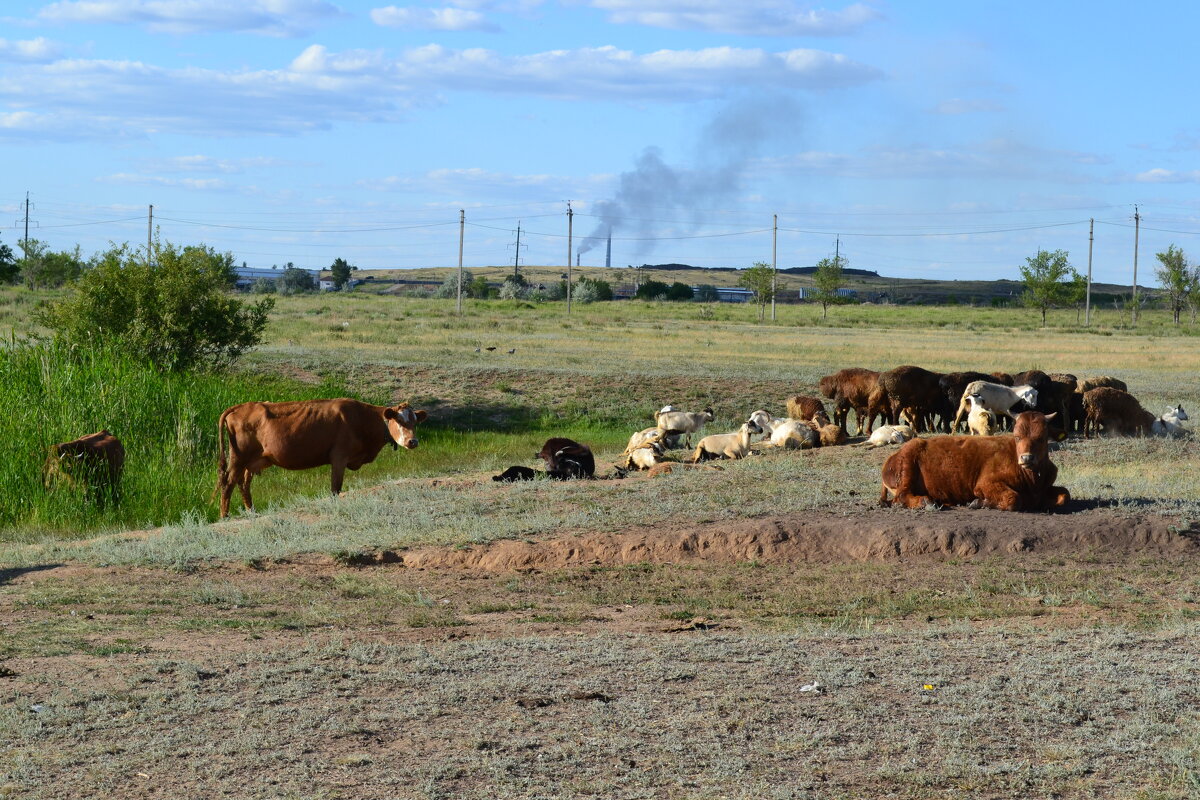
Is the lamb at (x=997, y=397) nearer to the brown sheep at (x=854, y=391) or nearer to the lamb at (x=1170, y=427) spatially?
the brown sheep at (x=854, y=391)

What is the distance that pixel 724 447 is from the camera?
57.2 feet

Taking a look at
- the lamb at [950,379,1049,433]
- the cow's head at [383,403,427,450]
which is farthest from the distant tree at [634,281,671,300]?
the cow's head at [383,403,427,450]

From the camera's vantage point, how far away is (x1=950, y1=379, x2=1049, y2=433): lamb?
59.5 feet

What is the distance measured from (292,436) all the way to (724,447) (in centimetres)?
568

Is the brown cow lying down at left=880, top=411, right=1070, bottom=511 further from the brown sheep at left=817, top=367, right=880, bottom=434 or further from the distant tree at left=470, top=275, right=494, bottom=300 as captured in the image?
the distant tree at left=470, top=275, right=494, bottom=300

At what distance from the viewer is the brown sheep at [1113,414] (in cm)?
1889

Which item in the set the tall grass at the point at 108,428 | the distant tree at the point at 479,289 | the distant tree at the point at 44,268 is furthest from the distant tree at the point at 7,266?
the tall grass at the point at 108,428

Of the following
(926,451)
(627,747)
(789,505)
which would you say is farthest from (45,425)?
(627,747)

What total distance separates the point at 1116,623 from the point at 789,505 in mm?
4239

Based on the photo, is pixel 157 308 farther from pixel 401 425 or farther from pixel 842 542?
pixel 842 542

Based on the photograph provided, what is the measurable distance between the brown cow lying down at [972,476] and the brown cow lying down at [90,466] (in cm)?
956

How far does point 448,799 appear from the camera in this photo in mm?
5488

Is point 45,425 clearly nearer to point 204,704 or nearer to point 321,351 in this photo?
point 204,704

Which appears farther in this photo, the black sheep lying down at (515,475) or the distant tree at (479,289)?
the distant tree at (479,289)
